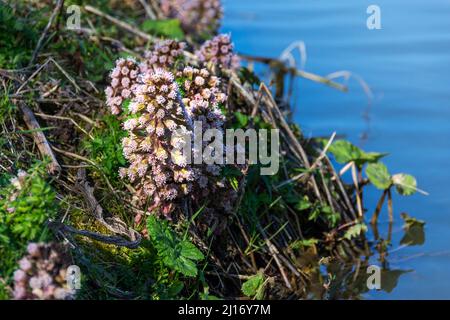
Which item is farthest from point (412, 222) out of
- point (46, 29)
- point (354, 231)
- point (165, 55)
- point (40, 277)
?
point (40, 277)

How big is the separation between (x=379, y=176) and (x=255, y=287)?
157 cm

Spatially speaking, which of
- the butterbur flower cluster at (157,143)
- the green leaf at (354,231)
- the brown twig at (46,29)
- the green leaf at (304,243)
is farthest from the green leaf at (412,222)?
the brown twig at (46,29)

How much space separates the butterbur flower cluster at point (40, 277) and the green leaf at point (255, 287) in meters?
1.30

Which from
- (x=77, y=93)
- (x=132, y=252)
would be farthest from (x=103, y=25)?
(x=132, y=252)

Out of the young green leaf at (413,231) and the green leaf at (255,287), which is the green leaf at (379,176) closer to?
the young green leaf at (413,231)

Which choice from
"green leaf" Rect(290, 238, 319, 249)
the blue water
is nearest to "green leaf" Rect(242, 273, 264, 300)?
"green leaf" Rect(290, 238, 319, 249)

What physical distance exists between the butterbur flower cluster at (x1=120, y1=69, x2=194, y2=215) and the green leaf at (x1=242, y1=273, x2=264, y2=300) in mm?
530

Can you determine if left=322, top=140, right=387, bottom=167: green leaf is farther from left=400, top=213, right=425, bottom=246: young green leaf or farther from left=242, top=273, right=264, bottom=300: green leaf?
left=242, top=273, right=264, bottom=300: green leaf

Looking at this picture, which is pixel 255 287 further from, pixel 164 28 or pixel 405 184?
pixel 164 28

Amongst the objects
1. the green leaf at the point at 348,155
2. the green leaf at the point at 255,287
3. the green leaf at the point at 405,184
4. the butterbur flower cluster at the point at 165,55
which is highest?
the butterbur flower cluster at the point at 165,55

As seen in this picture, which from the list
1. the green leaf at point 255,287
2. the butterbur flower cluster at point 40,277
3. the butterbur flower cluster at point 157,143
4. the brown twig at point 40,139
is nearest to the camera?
the butterbur flower cluster at point 40,277

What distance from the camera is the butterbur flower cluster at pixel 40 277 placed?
311 cm

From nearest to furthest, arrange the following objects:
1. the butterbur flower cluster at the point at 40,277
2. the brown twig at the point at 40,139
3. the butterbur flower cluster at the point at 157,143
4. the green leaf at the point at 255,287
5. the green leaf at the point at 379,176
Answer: the butterbur flower cluster at the point at 40,277
the butterbur flower cluster at the point at 157,143
the green leaf at the point at 255,287
the brown twig at the point at 40,139
the green leaf at the point at 379,176
